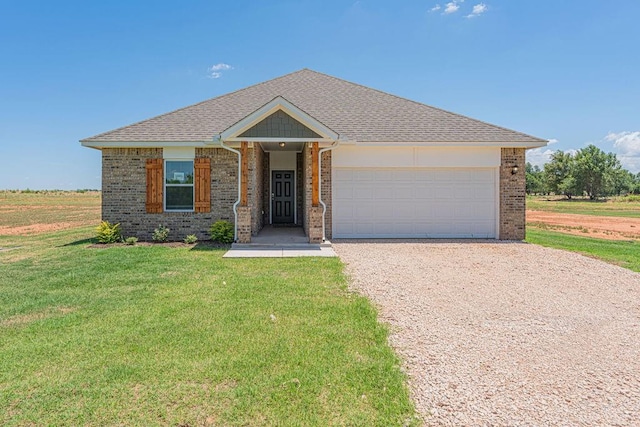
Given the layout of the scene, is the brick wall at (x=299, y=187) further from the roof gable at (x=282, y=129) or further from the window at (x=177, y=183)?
the window at (x=177, y=183)

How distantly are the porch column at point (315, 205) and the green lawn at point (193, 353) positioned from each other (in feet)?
12.5

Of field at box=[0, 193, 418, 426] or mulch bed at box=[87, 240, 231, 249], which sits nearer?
field at box=[0, 193, 418, 426]

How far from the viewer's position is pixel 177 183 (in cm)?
1157

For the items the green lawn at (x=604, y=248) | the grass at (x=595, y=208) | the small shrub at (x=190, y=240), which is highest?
the grass at (x=595, y=208)

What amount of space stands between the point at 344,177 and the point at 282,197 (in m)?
3.98

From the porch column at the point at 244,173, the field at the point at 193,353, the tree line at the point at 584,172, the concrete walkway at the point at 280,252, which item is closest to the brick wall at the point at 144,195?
the porch column at the point at 244,173

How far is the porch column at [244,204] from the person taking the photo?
10445 millimetres

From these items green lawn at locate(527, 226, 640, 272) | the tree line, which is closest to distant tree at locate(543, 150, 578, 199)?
the tree line

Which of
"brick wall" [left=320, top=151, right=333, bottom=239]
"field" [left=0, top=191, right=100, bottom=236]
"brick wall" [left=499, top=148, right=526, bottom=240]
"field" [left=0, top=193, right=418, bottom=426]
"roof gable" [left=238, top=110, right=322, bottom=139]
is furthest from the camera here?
"field" [left=0, top=191, right=100, bottom=236]

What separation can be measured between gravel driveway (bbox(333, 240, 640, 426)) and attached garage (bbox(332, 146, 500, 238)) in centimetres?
378

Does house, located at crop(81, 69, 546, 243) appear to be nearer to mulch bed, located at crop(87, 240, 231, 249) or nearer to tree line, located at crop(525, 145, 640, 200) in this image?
mulch bed, located at crop(87, 240, 231, 249)

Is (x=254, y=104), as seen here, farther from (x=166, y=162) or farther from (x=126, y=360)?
(x=126, y=360)

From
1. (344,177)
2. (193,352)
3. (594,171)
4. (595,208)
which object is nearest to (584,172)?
(594,171)

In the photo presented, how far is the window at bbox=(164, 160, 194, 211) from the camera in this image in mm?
11555
